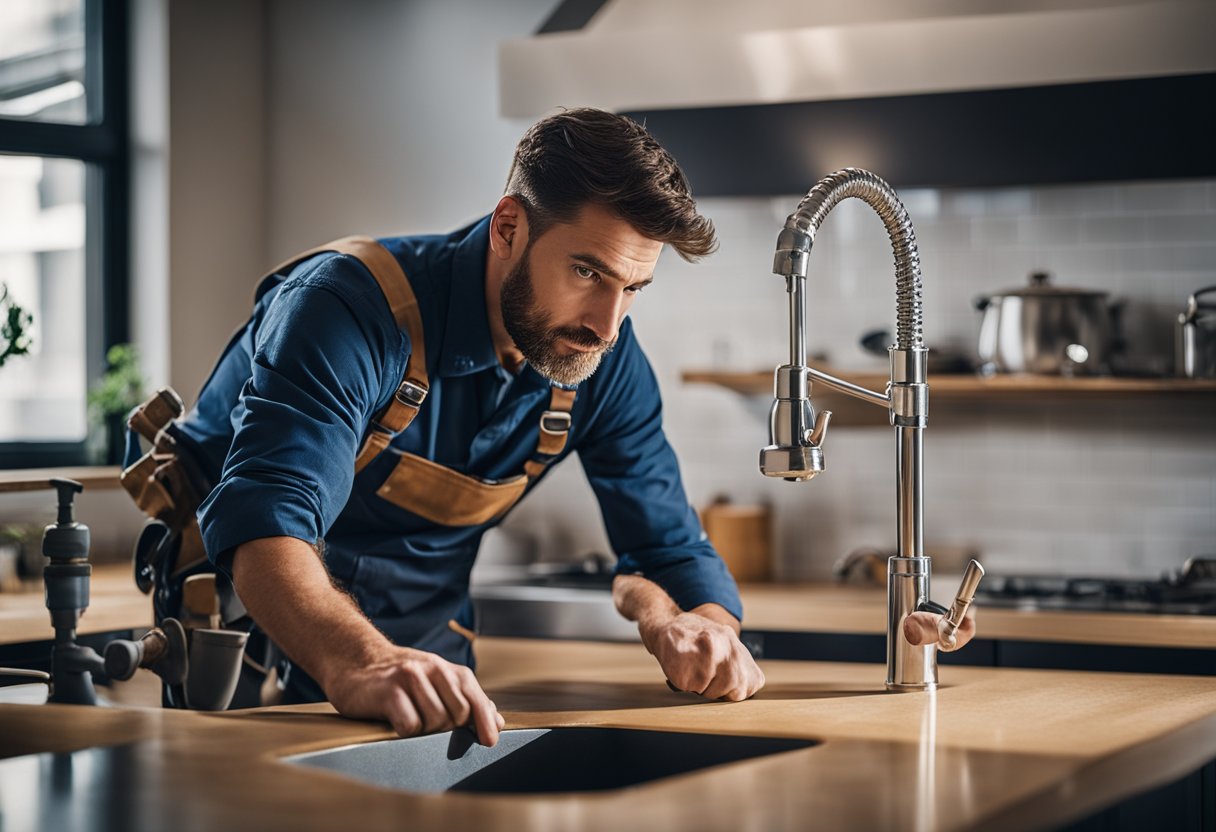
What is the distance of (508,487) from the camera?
210cm

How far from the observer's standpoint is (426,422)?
2062mm

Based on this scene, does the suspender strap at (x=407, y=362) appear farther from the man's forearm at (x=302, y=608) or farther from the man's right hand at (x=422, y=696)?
the man's right hand at (x=422, y=696)

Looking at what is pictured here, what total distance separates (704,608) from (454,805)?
2.83ft

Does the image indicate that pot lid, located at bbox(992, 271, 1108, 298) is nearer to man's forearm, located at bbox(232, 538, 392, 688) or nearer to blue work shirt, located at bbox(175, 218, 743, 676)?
blue work shirt, located at bbox(175, 218, 743, 676)

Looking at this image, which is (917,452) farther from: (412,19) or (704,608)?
(412,19)

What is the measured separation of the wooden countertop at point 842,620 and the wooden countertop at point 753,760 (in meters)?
0.93

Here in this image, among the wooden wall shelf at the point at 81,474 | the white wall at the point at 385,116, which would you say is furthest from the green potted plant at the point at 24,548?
the white wall at the point at 385,116

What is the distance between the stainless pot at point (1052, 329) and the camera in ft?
10.9

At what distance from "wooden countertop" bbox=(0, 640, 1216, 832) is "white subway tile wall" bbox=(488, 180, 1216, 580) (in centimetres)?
163

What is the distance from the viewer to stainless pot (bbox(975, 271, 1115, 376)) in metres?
3.33

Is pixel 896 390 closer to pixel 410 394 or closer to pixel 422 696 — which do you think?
pixel 410 394

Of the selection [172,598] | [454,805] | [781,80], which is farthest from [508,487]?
[781,80]

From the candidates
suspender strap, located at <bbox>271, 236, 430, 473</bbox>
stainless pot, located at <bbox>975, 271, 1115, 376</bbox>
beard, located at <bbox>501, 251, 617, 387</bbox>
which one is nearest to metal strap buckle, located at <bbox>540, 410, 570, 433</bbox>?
beard, located at <bbox>501, 251, 617, 387</bbox>

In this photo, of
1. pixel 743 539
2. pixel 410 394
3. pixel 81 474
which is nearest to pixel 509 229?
pixel 410 394
